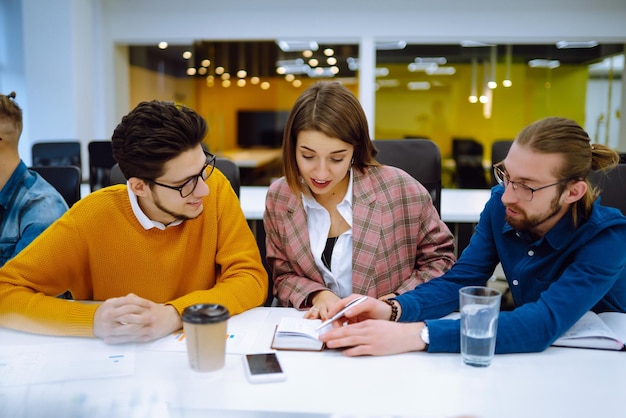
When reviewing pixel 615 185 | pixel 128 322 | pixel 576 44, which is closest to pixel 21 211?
Result: pixel 128 322

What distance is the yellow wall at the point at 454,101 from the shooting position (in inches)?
218

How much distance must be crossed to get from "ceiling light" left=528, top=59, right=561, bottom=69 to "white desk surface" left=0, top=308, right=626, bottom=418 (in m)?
4.89

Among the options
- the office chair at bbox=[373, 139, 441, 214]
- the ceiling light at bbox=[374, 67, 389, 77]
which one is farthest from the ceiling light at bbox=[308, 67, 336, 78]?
the office chair at bbox=[373, 139, 441, 214]

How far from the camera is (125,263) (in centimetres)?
148

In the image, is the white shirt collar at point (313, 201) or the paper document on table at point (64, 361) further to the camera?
the white shirt collar at point (313, 201)

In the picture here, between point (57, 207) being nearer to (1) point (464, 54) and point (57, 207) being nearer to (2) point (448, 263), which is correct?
(2) point (448, 263)

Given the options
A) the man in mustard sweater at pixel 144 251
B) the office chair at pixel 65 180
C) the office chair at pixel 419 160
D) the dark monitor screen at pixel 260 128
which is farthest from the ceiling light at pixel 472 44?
the man in mustard sweater at pixel 144 251

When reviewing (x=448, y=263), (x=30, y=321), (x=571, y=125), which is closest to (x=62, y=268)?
(x=30, y=321)

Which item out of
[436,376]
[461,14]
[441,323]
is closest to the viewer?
[436,376]

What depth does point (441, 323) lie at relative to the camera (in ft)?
3.91

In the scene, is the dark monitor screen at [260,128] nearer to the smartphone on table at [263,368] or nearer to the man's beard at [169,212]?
the man's beard at [169,212]

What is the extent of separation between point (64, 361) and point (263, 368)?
416 millimetres

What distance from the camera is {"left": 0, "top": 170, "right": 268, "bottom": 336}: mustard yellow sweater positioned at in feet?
4.33

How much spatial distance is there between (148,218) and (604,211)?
44.0 inches
